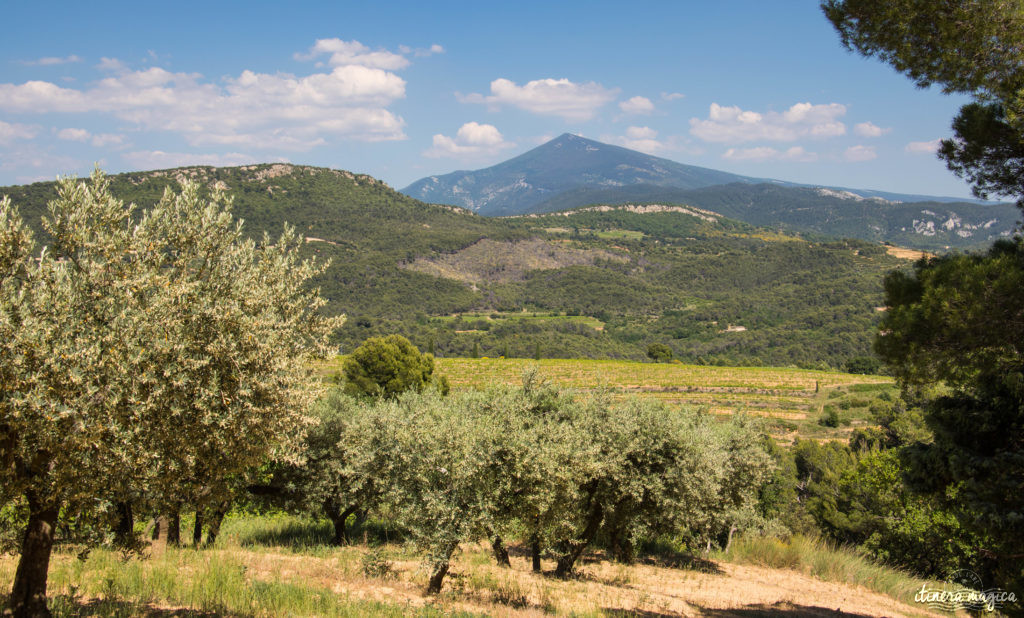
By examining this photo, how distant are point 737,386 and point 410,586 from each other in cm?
6390

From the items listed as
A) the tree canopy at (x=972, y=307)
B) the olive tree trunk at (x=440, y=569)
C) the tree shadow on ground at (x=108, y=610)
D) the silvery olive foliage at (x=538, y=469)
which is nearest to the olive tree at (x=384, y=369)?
the silvery olive foliage at (x=538, y=469)

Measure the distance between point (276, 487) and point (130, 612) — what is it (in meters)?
10.5

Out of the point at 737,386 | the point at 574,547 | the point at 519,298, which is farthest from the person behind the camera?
the point at 519,298

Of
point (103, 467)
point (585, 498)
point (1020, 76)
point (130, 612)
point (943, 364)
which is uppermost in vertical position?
point (1020, 76)

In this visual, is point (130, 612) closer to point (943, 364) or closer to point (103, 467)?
point (103, 467)

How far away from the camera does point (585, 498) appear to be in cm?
1655

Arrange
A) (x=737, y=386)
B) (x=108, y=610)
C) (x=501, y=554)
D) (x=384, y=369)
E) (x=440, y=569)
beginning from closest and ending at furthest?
(x=108, y=610) < (x=440, y=569) < (x=501, y=554) < (x=384, y=369) < (x=737, y=386)

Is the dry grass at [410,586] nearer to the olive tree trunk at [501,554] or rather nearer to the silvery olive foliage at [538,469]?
the olive tree trunk at [501,554]

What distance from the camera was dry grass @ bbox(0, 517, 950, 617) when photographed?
9.29 metres

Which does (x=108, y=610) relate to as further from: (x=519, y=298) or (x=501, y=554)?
(x=519, y=298)

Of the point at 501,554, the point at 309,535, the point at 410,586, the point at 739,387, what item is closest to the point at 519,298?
the point at 739,387

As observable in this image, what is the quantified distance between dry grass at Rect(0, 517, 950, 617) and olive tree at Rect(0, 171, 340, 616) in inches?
113

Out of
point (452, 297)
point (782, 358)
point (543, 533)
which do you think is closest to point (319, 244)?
point (452, 297)

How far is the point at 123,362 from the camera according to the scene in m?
5.64
